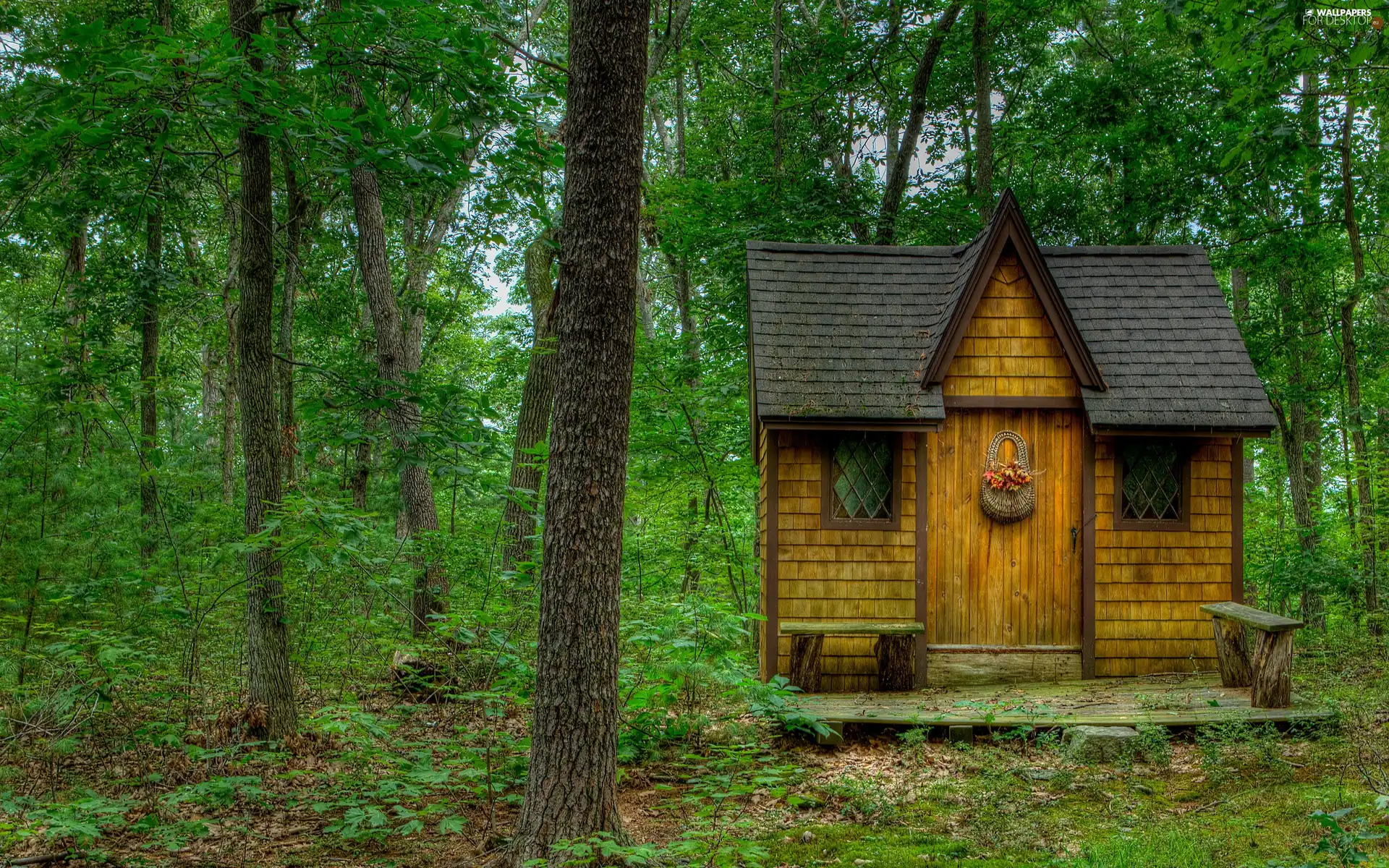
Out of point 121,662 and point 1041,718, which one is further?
point 1041,718

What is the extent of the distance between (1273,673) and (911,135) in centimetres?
1116

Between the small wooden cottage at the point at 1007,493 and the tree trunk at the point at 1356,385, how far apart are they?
155 inches

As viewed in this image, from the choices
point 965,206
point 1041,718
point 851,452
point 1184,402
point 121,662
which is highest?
point 965,206

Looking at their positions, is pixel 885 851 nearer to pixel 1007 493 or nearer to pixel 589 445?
pixel 589 445

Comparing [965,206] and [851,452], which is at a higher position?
[965,206]

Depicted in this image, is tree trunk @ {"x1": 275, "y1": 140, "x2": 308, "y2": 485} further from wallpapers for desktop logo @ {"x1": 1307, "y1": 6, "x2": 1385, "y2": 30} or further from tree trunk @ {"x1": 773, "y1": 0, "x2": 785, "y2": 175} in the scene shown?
wallpapers for desktop logo @ {"x1": 1307, "y1": 6, "x2": 1385, "y2": 30}

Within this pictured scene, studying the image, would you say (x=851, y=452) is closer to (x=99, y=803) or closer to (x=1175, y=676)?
(x=1175, y=676)

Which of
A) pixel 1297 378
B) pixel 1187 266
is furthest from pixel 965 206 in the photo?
pixel 1297 378

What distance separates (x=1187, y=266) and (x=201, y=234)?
65.3ft

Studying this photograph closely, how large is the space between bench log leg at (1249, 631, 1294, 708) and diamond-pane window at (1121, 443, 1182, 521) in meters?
2.05

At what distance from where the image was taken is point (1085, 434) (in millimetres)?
9219

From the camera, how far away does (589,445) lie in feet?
14.3

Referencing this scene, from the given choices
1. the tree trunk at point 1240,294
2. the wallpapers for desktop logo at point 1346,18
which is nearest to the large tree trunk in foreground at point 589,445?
the wallpapers for desktop logo at point 1346,18

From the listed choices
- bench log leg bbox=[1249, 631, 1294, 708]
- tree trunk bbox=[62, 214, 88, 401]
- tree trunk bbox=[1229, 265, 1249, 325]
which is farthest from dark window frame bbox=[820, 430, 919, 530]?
tree trunk bbox=[1229, 265, 1249, 325]
